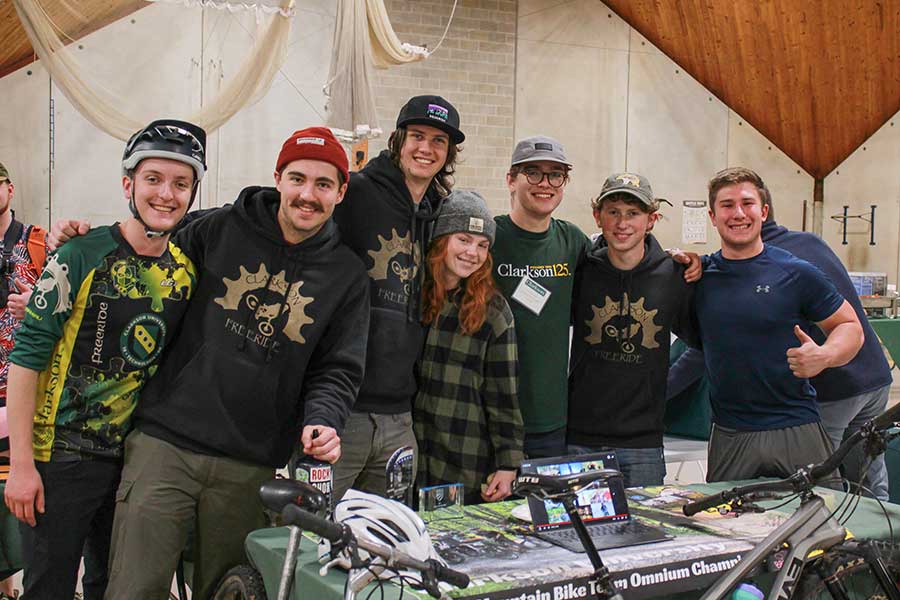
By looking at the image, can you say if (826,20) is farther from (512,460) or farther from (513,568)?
(513,568)

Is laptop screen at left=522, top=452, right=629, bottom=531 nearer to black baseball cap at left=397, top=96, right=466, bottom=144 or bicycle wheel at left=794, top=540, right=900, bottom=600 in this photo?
bicycle wheel at left=794, top=540, right=900, bottom=600

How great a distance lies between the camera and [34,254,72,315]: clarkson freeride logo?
202 cm

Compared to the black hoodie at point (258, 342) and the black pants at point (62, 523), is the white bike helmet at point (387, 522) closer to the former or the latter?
the black hoodie at point (258, 342)

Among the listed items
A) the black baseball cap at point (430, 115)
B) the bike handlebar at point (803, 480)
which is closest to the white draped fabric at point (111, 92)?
the black baseball cap at point (430, 115)

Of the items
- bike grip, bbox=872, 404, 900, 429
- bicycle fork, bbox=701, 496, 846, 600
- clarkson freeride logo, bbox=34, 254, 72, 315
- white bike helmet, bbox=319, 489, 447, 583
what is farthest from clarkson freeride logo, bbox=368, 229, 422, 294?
bike grip, bbox=872, 404, 900, 429

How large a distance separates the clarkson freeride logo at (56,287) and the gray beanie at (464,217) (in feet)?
3.36

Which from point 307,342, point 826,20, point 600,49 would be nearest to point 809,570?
point 307,342

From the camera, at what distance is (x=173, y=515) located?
2.11 meters

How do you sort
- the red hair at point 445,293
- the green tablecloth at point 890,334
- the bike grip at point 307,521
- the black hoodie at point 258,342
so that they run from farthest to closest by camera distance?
1. the green tablecloth at point 890,334
2. the red hair at point 445,293
3. the black hoodie at point 258,342
4. the bike grip at point 307,521

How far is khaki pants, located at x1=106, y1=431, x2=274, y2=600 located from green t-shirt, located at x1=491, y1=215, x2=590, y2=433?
0.92m

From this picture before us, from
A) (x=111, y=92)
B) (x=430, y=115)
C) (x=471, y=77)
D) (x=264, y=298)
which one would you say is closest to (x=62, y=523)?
(x=264, y=298)

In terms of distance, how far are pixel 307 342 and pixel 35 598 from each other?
869mm

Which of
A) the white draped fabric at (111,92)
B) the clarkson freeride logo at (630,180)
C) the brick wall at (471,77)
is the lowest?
the clarkson freeride logo at (630,180)

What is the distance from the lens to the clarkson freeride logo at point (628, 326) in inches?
109
